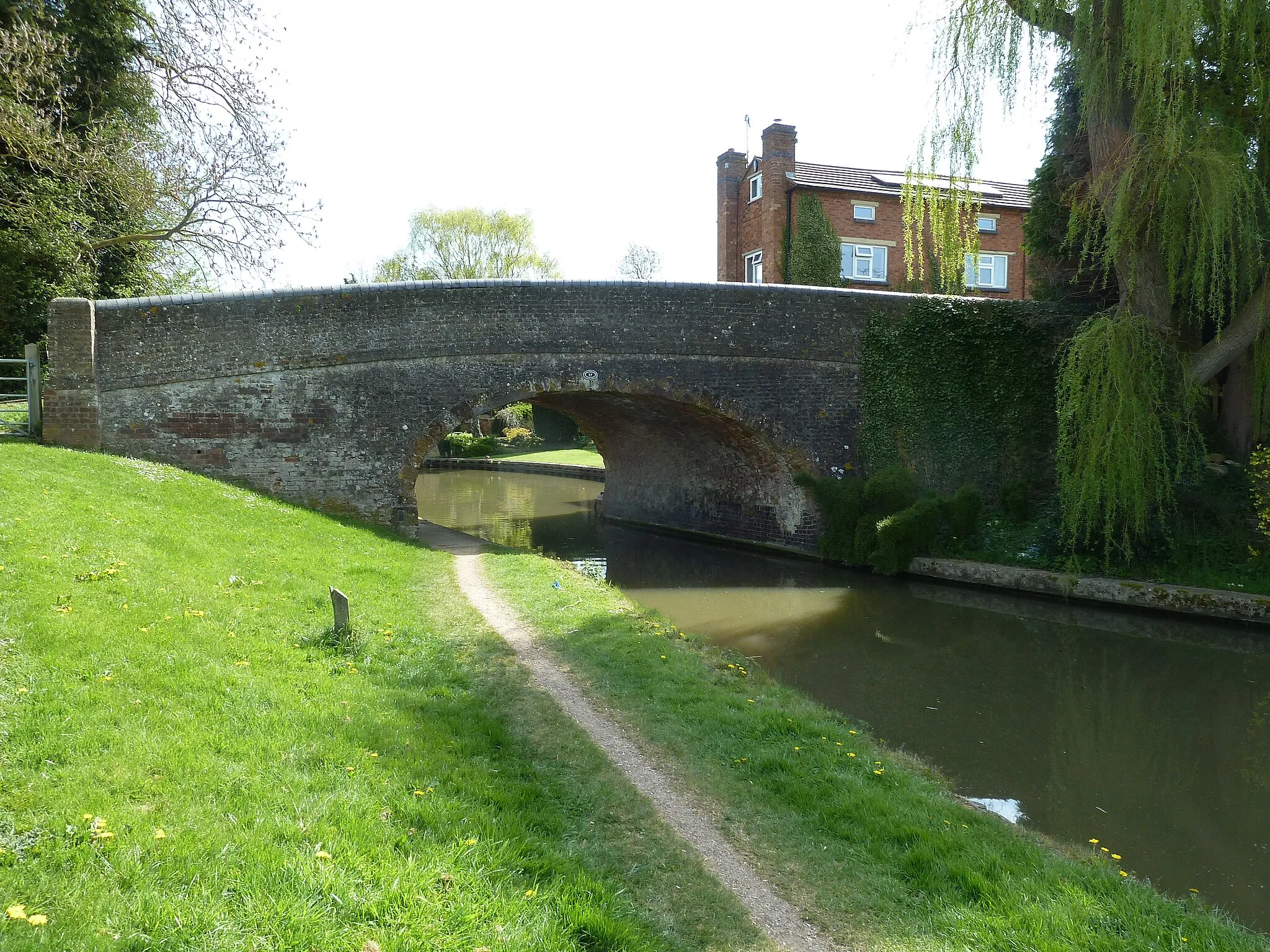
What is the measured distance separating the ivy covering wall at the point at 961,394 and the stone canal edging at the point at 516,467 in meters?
14.7

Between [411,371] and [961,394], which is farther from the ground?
[411,371]

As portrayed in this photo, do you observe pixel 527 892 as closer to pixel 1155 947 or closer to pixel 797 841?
pixel 797 841

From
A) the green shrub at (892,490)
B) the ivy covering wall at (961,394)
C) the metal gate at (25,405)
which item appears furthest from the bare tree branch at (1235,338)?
the metal gate at (25,405)

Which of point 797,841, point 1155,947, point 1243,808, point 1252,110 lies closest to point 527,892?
point 797,841

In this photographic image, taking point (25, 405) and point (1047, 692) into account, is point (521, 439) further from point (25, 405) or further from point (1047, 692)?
point (1047, 692)

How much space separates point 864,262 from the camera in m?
23.6

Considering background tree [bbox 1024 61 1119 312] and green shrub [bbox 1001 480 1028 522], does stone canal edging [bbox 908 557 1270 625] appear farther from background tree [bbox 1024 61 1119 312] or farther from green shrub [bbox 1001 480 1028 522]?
background tree [bbox 1024 61 1119 312]

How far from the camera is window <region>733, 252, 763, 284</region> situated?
2330 centimetres

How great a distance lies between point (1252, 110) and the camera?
10219mm

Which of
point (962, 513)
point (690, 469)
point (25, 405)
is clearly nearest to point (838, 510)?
point (962, 513)

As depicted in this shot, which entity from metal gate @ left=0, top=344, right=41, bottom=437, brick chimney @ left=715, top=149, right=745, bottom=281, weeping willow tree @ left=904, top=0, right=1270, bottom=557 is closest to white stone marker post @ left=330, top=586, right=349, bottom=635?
metal gate @ left=0, top=344, right=41, bottom=437

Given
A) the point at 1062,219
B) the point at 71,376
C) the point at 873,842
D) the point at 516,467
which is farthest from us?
the point at 516,467

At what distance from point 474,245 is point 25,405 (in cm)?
2676

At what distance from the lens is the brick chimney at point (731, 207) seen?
24.7 metres
